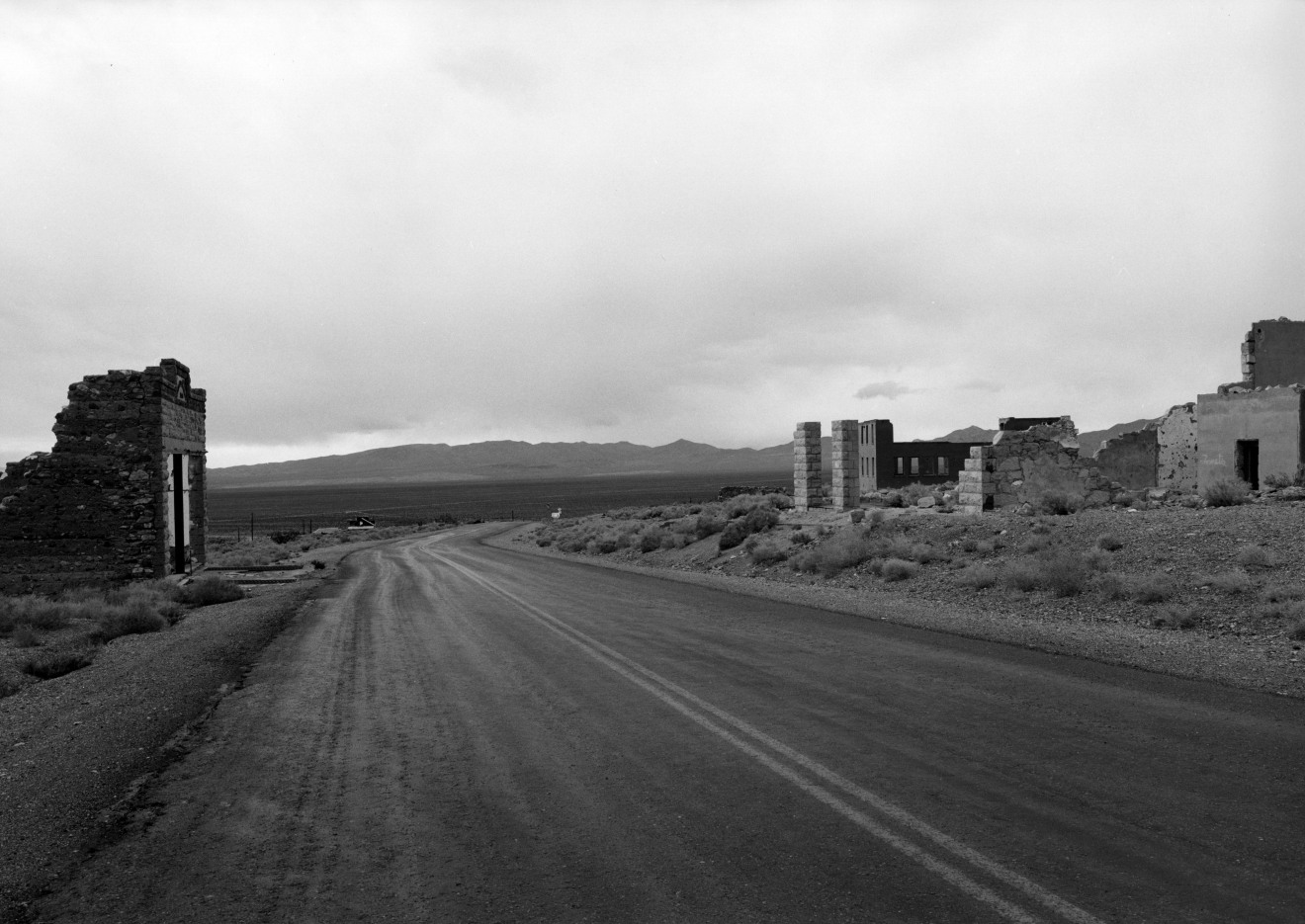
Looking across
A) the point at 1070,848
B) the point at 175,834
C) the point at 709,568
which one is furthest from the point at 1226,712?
the point at 709,568

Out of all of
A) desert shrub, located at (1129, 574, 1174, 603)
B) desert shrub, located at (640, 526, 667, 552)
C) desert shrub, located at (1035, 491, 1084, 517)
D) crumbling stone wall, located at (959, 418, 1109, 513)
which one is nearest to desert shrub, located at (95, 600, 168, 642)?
desert shrub, located at (1129, 574, 1174, 603)

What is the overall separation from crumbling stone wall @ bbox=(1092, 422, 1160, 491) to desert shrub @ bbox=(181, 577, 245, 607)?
1209 inches

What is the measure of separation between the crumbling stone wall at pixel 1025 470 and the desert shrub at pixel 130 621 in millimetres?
21382

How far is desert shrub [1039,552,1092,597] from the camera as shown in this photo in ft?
51.0

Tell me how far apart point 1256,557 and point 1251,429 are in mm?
14653

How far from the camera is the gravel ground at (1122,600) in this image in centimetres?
1099

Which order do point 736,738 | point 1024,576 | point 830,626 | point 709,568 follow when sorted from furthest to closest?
point 709,568 < point 1024,576 < point 830,626 < point 736,738

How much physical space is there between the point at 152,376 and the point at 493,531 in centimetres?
3630

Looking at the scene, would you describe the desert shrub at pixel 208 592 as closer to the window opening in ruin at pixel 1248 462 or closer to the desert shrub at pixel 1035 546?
the desert shrub at pixel 1035 546

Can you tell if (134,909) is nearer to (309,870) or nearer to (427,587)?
(309,870)

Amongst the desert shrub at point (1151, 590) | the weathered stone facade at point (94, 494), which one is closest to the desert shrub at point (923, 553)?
the desert shrub at point (1151, 590)

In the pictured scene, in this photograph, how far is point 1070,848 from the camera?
484 centimetres

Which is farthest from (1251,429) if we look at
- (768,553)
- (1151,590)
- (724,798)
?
(724,798)

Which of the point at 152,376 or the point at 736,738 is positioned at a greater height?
the point at 152,376
